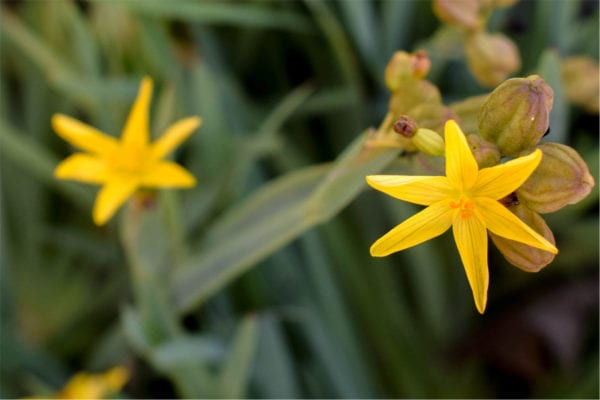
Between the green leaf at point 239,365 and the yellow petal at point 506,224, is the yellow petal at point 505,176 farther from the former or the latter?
the green leaf at point 239,365

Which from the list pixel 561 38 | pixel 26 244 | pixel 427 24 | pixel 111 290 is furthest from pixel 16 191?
pixel 561 38

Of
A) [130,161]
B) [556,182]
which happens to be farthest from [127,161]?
[556,182]

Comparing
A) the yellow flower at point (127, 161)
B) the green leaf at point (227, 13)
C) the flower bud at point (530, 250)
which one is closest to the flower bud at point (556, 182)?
the flower bud at point (530, 250)

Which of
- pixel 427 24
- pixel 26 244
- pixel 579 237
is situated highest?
pixel 427 24

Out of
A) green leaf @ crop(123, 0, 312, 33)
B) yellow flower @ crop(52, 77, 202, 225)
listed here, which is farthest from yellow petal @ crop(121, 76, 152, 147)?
green leaf @ crop(123, 0, 312, 33)

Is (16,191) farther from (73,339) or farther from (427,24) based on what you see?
(427,24)

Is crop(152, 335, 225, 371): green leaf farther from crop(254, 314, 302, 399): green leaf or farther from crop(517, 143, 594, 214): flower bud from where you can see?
crop(517, 143, 594, 214): flower bud

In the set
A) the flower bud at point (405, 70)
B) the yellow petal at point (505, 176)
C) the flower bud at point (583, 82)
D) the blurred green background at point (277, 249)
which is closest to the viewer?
the yellow petal at point (505, 176)
